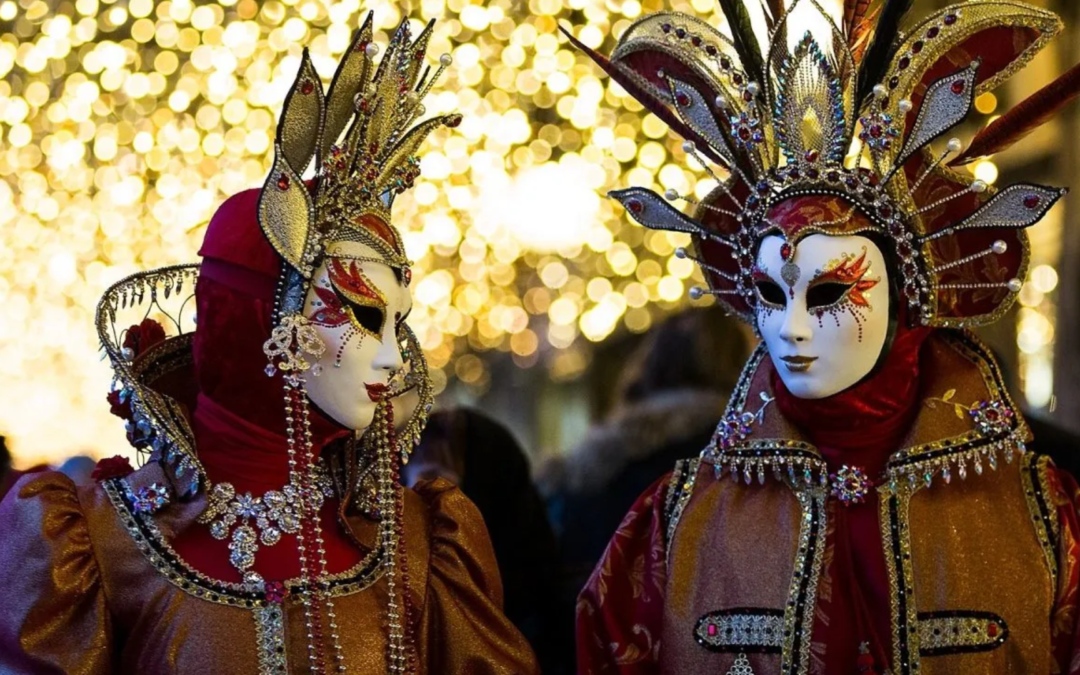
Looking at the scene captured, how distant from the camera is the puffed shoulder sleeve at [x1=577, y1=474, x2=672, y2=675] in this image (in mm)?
2791

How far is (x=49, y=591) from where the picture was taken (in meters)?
2.35

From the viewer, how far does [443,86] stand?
4586 mm

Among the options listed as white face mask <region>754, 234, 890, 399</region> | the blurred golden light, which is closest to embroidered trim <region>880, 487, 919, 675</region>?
white face mask <region>754, 234, 890, 399</region>

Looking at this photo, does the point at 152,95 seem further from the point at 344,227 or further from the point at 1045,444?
the point at 1045,444

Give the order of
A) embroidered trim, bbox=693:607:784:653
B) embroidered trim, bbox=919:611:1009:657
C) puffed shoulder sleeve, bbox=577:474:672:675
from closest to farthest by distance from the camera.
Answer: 1. embroidered trim, bbox=919:611:1009:657
2. embroidered trim, bbox=693:607:784:653
3. puffed shoulder sleeve, bbox=577:474:672:675

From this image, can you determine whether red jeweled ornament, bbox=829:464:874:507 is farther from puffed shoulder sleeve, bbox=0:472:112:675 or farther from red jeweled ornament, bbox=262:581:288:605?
puffed shoulder sleeve, bbox=0:472:112:675

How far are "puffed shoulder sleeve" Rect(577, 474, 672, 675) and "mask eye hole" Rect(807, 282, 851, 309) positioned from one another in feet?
1.56

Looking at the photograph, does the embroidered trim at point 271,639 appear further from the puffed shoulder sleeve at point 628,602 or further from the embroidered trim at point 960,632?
the embroidered trim at point 960,632

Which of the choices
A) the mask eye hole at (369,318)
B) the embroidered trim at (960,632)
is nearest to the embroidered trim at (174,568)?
the mask eye hole at (369,318)

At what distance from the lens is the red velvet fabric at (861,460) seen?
2656 millimetres

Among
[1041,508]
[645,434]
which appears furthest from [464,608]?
[645,434]

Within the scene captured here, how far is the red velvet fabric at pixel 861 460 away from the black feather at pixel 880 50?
0.41 meters

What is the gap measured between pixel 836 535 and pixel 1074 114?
2278 millimetres

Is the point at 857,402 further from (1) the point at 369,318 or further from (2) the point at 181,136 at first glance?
(2) the point at 181,136
